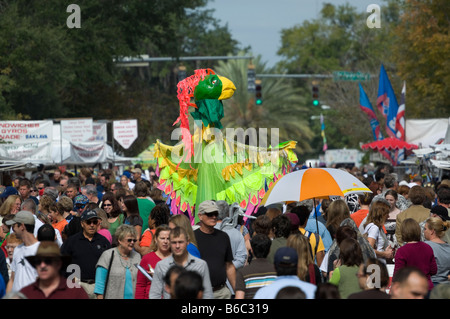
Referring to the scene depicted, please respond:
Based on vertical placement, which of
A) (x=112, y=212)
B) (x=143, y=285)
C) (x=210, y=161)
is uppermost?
(x=210, y=161)

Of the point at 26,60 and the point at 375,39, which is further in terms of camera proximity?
the point at 375,39

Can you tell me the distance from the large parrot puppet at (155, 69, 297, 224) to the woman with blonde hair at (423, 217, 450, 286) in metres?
3.86

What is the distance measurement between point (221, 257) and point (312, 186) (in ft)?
7.62

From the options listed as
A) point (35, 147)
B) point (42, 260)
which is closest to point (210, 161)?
point (42, 260)

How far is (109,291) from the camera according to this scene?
8.06 meters

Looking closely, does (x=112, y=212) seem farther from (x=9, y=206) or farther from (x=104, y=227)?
(x=9, y=206)

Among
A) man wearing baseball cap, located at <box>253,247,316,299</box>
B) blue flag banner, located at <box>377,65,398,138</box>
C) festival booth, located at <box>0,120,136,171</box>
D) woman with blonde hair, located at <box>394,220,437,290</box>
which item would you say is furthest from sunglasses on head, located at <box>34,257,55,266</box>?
blue flag banner, located at <box>377,65,398,138</box>

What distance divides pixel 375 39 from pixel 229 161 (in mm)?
62022

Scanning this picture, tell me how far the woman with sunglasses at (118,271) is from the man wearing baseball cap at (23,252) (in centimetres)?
62

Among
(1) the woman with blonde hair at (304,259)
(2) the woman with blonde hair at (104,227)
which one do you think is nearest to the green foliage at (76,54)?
(2) the woman with blonde hair at (104,227)

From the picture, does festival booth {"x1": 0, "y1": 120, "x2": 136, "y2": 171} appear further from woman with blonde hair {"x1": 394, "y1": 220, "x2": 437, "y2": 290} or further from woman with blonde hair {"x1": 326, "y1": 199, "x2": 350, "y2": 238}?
woman with blonde hair {"x1": 394, "y1": 220, "x2": 437, "y2": 290}

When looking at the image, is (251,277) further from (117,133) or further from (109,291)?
(117,133)

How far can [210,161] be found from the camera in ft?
42.0

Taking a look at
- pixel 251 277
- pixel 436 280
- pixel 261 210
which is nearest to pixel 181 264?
pixel 251 277
